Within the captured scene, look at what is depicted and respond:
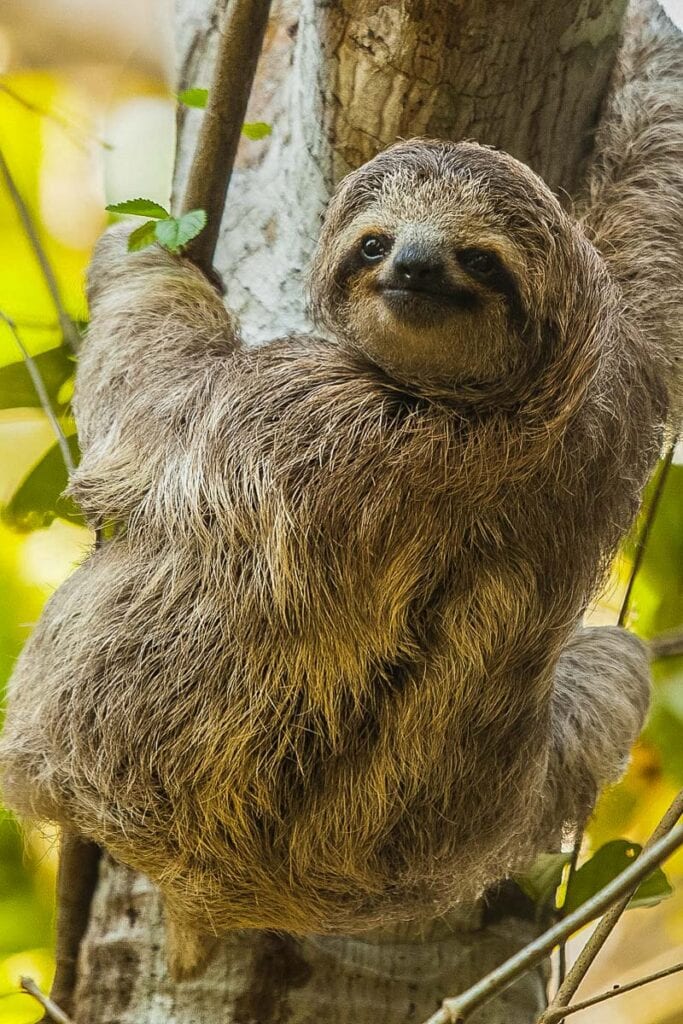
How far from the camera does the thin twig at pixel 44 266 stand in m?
5.68

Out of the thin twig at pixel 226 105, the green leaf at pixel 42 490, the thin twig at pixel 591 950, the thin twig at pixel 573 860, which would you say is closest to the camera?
the thin twig at pixel 591 950

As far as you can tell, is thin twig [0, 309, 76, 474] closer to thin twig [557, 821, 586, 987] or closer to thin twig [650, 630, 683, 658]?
thin twig [557, 821, 586, 987]

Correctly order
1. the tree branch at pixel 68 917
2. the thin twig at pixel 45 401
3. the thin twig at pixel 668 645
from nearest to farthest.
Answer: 1. the tree branch at pixel 68 917
2. the thin twig at pixel 45 401
3. the thin twig at pixel 668 645

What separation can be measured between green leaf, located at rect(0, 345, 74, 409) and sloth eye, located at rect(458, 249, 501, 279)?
2694mm

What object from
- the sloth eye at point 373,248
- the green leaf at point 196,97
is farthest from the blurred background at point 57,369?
the sloth eye at point 373,248

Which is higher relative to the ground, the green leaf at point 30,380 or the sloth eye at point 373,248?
the sloth eye at point 373,248

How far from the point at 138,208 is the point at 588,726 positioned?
3.05 metres

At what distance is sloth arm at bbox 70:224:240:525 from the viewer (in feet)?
14.6

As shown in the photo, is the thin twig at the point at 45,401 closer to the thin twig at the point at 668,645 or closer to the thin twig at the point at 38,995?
the thin twig at the point at 38,995

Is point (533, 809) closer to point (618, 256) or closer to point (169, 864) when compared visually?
point (169, 864)

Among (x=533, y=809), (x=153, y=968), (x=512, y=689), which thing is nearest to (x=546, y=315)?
(x=512, y=689)

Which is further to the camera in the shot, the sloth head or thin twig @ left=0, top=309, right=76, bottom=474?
thin twig @ left=0, top=309, right=76, bottom=474

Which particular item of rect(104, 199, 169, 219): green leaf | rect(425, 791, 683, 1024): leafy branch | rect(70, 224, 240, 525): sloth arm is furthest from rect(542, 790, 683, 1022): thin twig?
rect(104, 199, 169, 219): green leaf

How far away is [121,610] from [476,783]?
1555 millimetres
